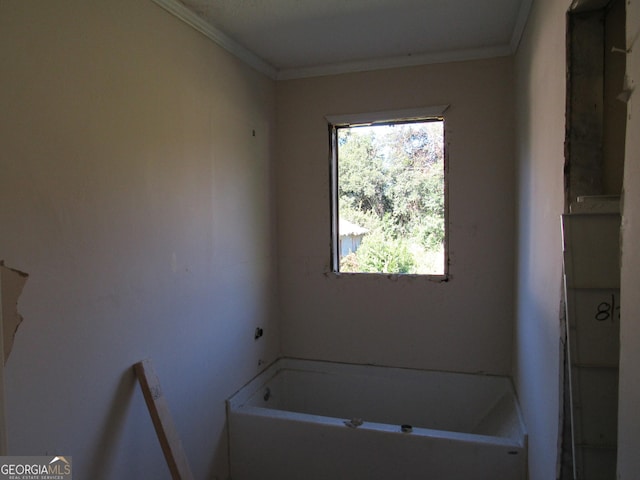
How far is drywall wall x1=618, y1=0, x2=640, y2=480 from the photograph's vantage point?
0.73m

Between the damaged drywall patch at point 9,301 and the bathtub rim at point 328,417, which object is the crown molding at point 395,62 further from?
the damaged drywall patch at point 9,301

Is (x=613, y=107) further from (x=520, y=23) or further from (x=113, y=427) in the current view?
(x=113, y=427)

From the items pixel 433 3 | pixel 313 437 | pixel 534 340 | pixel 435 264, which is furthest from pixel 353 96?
pixel 313 437

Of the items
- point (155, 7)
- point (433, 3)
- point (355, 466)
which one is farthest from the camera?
point (355, 466)

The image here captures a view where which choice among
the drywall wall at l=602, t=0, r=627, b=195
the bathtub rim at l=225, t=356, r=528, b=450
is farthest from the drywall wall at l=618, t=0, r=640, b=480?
the bathtub rim at l=225, t=356, r=528, b=450

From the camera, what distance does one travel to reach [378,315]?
9.07 feet

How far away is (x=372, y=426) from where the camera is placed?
2115 millimetres

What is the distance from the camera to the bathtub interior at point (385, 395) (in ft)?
8.29

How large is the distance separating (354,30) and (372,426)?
215 centimetres

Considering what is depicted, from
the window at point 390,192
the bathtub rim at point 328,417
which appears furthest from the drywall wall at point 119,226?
the window at point 390,192

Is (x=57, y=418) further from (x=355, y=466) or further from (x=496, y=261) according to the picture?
(x=496, y=261)

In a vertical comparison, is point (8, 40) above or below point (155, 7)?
below

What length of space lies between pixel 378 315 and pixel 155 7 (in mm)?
2167

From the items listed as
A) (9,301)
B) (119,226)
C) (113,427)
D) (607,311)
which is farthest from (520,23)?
(113,427)
